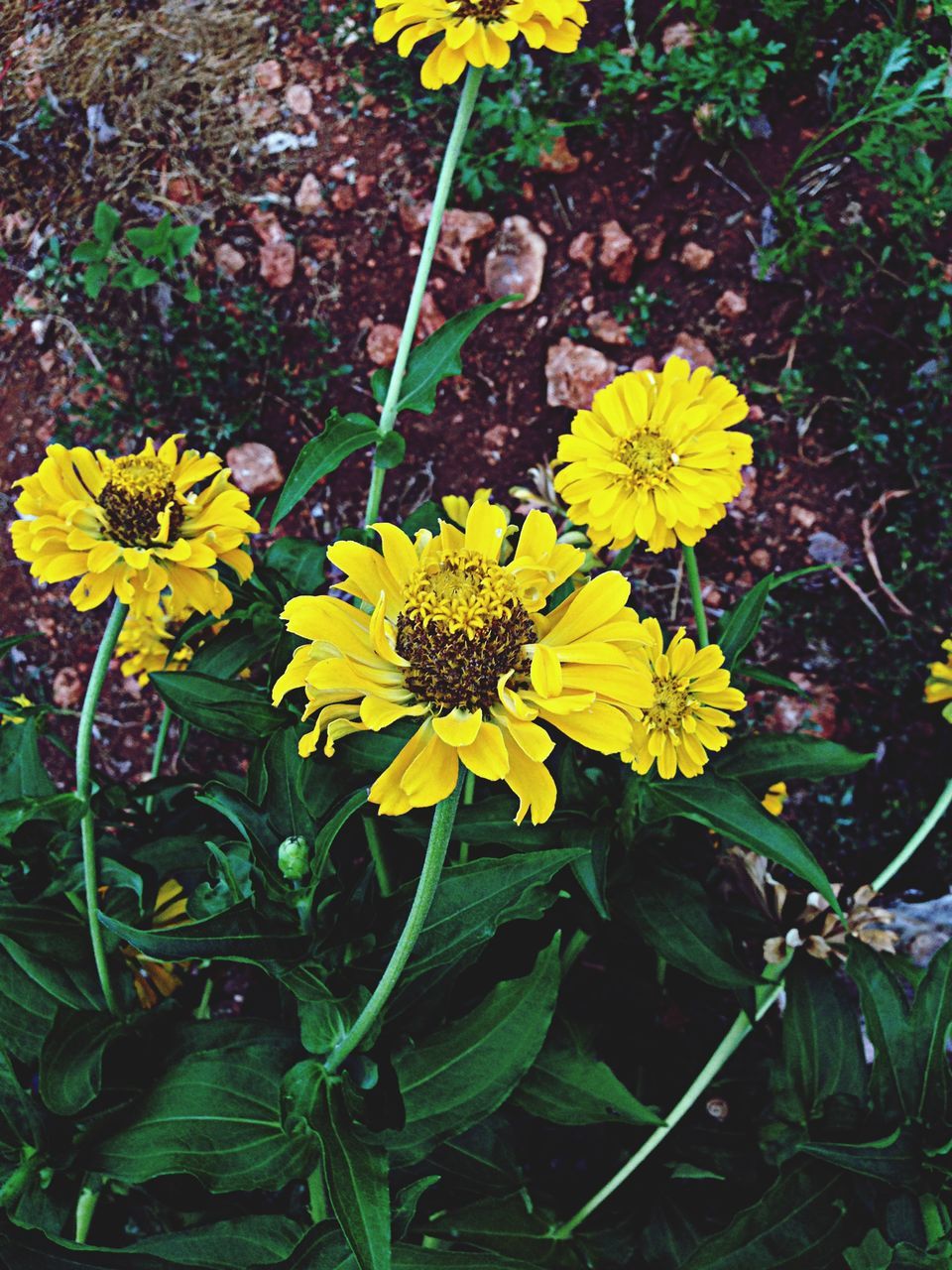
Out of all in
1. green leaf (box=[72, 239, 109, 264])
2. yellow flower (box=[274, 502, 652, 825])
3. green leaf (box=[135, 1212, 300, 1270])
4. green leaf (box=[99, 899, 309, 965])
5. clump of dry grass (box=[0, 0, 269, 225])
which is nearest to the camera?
yellow flower (box=[274, 502, 652, 825])

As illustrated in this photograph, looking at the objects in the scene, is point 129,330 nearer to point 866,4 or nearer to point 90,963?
point 90,963

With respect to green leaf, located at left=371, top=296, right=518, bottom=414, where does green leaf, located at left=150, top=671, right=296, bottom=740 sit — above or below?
below

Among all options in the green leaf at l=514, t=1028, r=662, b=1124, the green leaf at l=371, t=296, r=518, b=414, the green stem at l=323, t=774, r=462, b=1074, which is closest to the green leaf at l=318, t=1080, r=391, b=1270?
the green stem at l=323, t=774, r=462, b=1074

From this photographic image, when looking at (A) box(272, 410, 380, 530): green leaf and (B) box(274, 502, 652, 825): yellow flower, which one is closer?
(B) box(274, 502, 652, 825): yellow flower

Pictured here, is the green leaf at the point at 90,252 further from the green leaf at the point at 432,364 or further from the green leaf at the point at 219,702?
the green leaf at the point at 219,702

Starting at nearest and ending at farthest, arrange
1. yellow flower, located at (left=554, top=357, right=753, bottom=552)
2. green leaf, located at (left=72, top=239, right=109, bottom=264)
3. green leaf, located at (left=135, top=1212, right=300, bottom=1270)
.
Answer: green leaf, located at (left=135, top=1212, right=300, bottom=1270)
yellow flower, located at (left=554, top=357, right=753, bottom=552)
green leaf, located at (left=72, top=239, right=109, bottom=264)

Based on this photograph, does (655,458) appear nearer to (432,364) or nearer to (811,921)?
(432,364)

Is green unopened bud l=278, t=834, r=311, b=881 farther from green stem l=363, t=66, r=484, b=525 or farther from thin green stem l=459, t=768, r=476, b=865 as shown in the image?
green stem l=363, t=66, r=484, b=525

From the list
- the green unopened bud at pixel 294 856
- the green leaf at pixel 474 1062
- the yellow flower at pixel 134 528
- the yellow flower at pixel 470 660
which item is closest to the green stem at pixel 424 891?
the yellow flower at pixel 470 660
